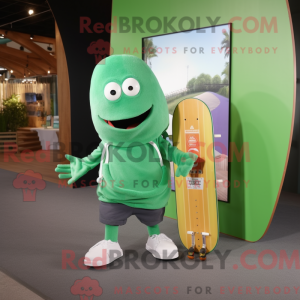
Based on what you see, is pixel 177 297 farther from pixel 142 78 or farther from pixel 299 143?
pixel 299 143

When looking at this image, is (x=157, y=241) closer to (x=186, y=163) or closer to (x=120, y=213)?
(x=120, y=213)

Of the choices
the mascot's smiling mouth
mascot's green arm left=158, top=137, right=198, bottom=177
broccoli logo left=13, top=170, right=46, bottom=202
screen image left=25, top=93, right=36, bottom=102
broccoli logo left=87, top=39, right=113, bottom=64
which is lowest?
broccoli logo left=13, top=170, right=46, bottom=202

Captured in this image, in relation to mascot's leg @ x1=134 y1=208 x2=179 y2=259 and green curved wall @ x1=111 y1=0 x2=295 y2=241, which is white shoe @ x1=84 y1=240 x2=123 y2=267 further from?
green curved wall @ x1=111 y1=0 x2=295 y2=241

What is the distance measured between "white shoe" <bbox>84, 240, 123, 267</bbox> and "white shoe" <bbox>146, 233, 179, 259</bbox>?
230 millimetres

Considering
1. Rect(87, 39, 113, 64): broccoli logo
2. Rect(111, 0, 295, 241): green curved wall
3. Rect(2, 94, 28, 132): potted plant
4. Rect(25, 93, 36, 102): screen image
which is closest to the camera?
Rect(111, 0, 295, 241): green curved wall

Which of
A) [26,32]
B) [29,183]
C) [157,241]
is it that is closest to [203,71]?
[157,241]

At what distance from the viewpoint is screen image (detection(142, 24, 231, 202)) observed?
296 cm

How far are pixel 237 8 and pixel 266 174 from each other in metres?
1.31

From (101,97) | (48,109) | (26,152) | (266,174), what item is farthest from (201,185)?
(48,109)

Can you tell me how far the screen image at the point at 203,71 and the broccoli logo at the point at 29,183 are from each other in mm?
2381

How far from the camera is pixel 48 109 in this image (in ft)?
42.7

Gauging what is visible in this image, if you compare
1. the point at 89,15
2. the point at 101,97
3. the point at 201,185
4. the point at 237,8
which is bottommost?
the point at 201,185

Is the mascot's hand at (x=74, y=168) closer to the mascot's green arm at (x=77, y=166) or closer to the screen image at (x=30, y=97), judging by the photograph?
the mascot's green arm at (x=77, y=166)

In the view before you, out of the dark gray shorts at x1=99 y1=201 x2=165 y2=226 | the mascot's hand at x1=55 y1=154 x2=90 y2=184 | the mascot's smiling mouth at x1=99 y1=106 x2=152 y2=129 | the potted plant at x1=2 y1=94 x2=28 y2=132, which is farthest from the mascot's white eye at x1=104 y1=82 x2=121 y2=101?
the potted plant at x1=2 y1=94 x2=28 y2=132
